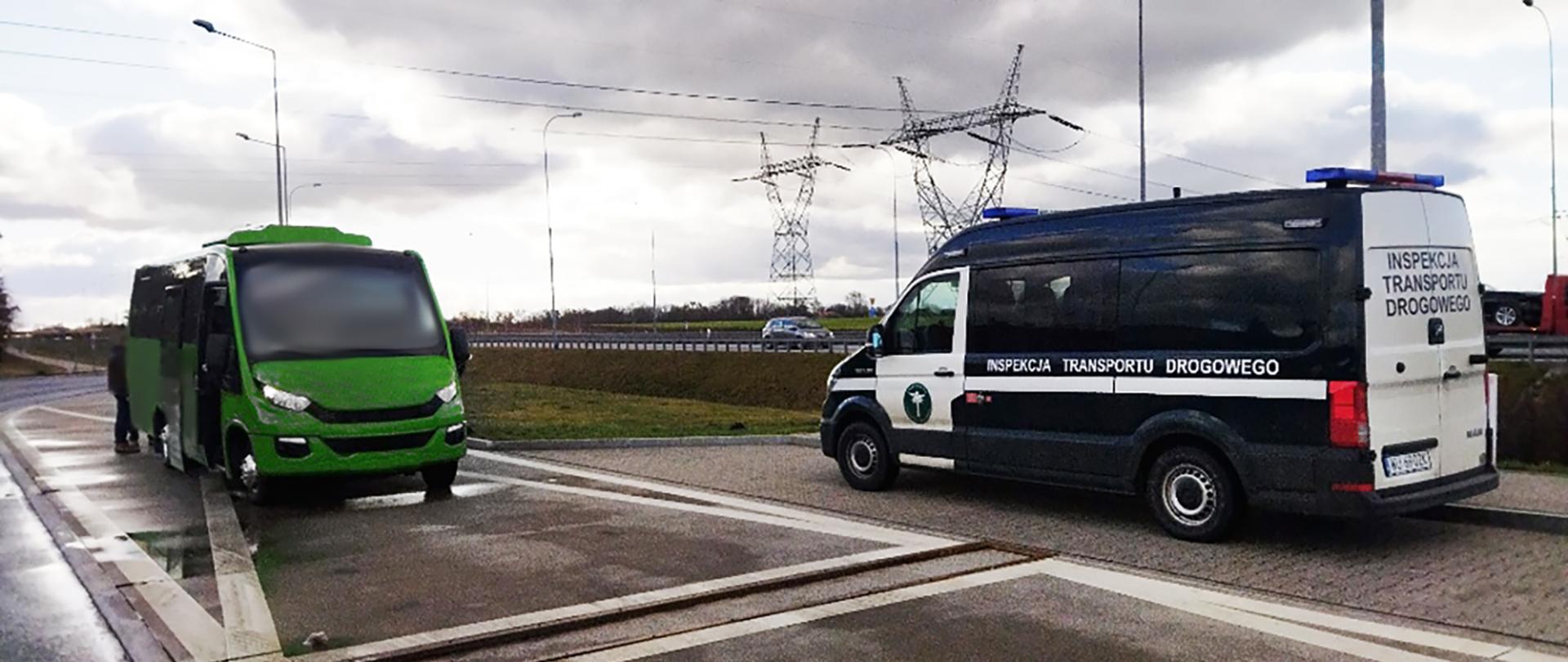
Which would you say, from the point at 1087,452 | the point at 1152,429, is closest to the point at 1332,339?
the point at 1152,429

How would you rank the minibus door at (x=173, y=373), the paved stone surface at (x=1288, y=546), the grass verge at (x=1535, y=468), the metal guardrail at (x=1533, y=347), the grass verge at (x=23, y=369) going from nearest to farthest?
the paved stone surface at (x=1288, y=546)
the grass verge at (x=1535, y=468)
the minibus door at (x=173, y=373)
the metal guardrail at (x=1533, y=347)
the grass verge at (x=23, y=369)

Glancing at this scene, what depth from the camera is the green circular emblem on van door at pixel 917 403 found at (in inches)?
418

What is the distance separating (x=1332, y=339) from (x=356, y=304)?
28.9 feet

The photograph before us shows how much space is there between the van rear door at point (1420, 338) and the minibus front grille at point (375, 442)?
8033 mm

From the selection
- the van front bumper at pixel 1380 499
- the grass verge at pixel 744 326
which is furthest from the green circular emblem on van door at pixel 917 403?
the grass verge at pixel 744 326

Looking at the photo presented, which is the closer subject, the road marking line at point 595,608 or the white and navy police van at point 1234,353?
the road marking line at point 595,608

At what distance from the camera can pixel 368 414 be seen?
1073 centimetres

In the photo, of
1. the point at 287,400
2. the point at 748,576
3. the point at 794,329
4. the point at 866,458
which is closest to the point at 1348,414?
the point at 748,576

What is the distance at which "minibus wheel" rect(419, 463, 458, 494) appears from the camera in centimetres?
1159

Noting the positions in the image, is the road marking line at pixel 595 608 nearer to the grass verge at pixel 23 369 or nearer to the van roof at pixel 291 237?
the van roof at pixel 291 237

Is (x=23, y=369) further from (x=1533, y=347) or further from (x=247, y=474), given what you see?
(x=1533, y=347)

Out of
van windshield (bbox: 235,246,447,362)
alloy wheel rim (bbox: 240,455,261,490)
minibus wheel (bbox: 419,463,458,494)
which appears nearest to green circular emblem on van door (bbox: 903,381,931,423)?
minibus wheel (bbox: 419,463,458,494)

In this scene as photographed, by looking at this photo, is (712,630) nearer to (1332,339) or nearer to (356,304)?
(1332,339)

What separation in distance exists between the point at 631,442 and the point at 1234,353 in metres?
9.11
